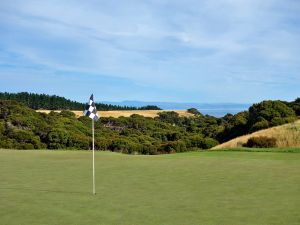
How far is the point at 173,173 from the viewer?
50.0 ft

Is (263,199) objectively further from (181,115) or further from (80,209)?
(181,115)

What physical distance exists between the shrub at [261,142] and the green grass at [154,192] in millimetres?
7569

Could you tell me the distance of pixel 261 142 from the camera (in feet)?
88.6

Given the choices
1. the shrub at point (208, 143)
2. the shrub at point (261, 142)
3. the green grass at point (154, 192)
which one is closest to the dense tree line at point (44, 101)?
the shrub at point (208, 143)

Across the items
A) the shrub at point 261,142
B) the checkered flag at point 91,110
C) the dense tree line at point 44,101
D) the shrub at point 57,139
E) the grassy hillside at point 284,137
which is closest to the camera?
the checkered flag at point 91,110

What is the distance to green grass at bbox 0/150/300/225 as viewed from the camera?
28.7 feet

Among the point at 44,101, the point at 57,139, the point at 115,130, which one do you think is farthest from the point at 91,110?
the point at 44,101

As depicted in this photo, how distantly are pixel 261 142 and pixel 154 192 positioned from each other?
16798 millimetres

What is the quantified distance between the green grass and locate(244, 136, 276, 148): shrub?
7569 millimetres

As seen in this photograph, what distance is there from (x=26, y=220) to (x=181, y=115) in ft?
327

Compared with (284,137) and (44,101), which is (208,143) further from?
(44,101)

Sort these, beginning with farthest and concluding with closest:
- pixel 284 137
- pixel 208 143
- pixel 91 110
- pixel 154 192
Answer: pixel 208 143, pixel 284 137, pixel 91 110, pixel 154 192

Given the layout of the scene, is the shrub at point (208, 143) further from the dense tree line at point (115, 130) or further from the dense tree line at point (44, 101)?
the dense tree line at point (44, 101)

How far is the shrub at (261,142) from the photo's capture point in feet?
87.4
